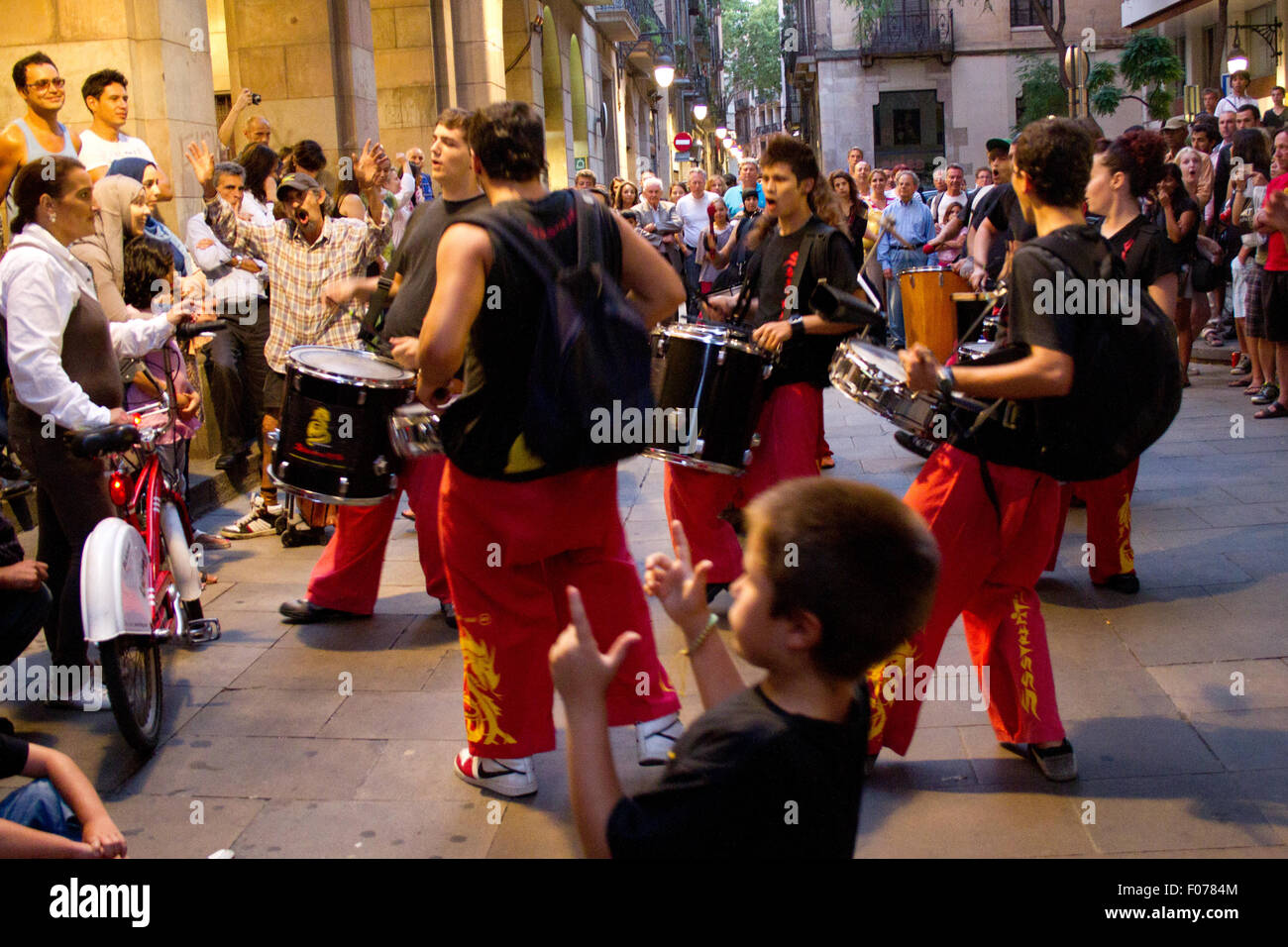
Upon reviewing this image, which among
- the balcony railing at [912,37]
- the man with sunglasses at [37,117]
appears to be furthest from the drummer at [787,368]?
the balcony railing at [912,37]

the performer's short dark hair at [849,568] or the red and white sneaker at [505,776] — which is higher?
the performer's short dark hair at [849,568]

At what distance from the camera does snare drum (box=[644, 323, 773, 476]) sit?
552cm

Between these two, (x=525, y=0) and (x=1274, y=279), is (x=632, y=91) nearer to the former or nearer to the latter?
(x=525, y=0)

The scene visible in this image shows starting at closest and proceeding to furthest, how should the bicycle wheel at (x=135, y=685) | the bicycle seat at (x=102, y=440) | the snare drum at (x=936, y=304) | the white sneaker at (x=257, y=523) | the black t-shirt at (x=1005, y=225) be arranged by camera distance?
1. the bicycle wheel at (x=135, y=685)
2. the bicycle seat at (x=102, y=440)
3. the black t-shirt at (x=1005, y=225)
4. the white sneaker at (x=257, y=523)
5. the snare drum at (x=936, y=304)

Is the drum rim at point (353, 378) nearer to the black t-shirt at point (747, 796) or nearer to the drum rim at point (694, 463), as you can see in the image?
the drum rim at point (694, 463)

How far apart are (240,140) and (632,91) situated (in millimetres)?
27545

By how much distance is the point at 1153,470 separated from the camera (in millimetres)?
8508

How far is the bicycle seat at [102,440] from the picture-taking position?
4.56m

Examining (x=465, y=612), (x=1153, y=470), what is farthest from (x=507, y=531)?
(x=1153, y=470)

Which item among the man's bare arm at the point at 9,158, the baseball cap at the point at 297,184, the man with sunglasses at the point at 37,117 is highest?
the man with sunglasses at the point at 37,117

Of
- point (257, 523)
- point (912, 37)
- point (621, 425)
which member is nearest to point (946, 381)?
point (621, 425)

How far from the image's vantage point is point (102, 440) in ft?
15.0

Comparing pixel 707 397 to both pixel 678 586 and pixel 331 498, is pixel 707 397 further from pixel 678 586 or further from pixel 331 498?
pixel 678 586

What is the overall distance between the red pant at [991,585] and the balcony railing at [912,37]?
139 ft
